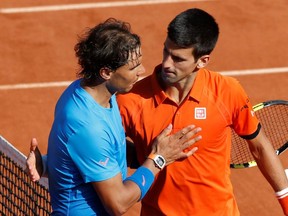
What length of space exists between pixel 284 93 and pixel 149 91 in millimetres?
5828

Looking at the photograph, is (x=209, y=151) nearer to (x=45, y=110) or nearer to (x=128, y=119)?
(x=128, y=119)

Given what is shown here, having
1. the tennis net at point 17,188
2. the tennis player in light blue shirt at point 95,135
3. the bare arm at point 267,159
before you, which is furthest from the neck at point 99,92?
the tennis net at point 17,188

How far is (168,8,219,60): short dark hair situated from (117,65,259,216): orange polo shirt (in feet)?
0.93

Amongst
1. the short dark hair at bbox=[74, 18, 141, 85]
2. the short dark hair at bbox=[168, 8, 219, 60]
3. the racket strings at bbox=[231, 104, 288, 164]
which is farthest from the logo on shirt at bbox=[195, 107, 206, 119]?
the racket strings at bbox=[231, 104, 288, 164]

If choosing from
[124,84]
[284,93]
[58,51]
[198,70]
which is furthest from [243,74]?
[124,84]

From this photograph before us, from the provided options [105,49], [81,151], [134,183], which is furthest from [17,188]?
[105,49]

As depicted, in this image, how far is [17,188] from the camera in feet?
27.3

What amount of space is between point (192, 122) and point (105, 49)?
3.81ft

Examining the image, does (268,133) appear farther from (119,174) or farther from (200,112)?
(119,174)

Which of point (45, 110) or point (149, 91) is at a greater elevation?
point (149, 91)

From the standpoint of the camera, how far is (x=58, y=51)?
1287cm

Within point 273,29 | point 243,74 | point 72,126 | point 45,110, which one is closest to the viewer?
point 72,126

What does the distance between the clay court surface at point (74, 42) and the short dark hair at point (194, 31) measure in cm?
419

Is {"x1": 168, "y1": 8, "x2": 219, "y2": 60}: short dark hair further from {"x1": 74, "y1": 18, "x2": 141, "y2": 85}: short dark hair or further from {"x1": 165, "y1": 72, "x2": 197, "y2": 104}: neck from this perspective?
{"x1": 74, "y1": 18, "x2": 141, "y2": 85}: short dark hair
